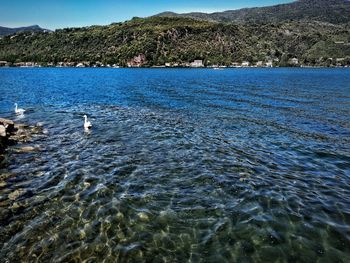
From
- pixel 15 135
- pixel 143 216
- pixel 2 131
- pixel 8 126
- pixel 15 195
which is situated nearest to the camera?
pixel 143 216

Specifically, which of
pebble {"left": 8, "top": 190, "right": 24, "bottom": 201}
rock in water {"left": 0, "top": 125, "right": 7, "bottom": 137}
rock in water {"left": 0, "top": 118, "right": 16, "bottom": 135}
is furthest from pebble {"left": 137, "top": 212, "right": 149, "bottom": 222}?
rock in water {"left": 0, "top": 118, "right": 16, "bottom": 135}

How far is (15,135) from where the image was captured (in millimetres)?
25562

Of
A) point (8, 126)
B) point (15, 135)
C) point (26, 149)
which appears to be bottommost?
point (26, 149)

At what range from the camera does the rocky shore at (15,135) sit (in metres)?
21.8

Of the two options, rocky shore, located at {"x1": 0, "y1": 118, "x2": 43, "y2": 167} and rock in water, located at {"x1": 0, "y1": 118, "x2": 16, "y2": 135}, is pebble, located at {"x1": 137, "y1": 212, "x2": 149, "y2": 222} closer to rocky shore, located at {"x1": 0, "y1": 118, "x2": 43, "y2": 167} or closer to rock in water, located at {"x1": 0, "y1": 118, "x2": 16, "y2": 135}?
rocky shore, located at {"x1": 0, "y1": 118, "x2": 43, "y2": 167}

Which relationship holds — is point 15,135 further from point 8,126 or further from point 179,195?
point 179,195

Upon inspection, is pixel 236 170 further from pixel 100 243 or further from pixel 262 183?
pixel 100 243

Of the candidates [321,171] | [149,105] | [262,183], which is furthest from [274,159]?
[149,105]

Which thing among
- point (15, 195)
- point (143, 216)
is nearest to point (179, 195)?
point (143, 216)

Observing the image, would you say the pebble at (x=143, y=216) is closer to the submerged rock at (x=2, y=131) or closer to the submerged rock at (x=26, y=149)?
the submerged rock at (x=26, y=149)

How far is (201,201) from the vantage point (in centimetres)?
1385

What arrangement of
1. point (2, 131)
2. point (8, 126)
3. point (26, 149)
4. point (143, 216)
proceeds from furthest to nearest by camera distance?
point (8, 126) < point (2, 131) < point (26, 149) < point (143, 216)

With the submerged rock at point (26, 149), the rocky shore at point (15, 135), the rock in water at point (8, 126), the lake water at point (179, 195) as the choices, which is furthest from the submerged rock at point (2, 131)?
the submerged rock at point (26, 149)

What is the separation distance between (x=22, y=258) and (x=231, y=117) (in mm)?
28136
